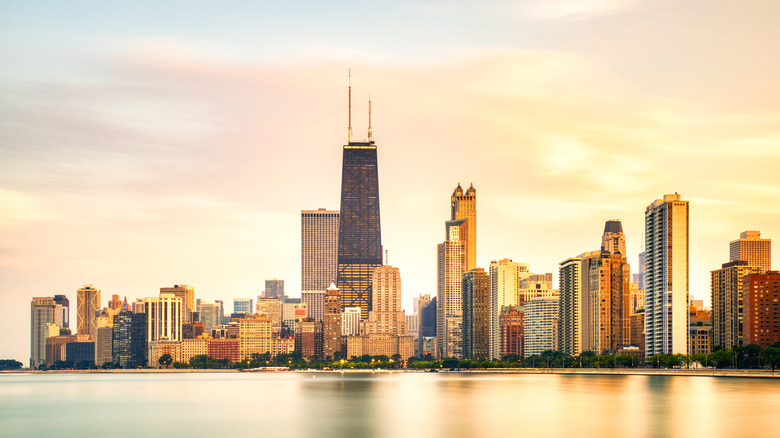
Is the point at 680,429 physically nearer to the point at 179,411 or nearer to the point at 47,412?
the point at 179,411

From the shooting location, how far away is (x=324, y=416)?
131m

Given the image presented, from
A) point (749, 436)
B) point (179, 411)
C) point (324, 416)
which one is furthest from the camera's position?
point (179, 411)

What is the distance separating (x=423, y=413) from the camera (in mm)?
132750

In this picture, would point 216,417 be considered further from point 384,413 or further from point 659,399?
point 659,399

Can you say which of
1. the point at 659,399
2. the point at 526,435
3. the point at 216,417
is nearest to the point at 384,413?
the point at 216,417

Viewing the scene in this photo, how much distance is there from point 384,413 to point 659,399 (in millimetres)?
43354

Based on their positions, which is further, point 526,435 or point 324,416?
point 324,416

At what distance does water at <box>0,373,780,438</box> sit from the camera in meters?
111

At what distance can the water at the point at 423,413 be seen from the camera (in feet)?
363

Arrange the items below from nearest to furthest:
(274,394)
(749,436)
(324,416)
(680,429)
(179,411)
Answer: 1. (749,436)
2. (680,429)
3. (324,416)
4. (179,411)
5. (274,394)

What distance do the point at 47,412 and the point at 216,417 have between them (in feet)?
105

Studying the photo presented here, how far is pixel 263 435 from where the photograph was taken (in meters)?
108

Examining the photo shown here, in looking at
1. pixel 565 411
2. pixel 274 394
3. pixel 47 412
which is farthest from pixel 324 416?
pixel 274 394

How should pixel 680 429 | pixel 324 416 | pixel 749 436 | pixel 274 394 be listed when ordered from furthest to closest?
pixel 274 394 < pixel 324 416 < pixel 680 429 < pixel 749 436
